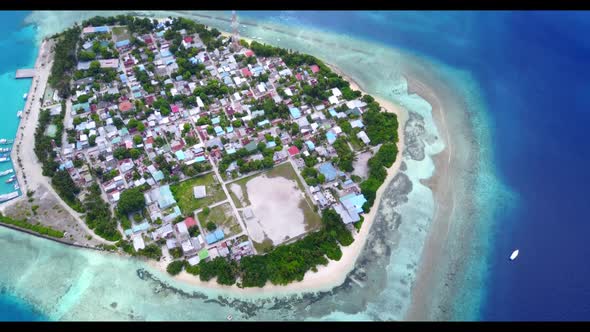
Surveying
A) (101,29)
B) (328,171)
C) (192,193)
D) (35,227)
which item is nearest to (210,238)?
(192,193)

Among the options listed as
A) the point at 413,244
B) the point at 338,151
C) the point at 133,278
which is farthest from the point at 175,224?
the point at 413,244

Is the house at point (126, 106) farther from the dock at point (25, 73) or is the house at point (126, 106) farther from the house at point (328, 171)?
the house at point (328, 171)

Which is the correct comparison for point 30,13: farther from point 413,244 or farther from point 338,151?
point 413,244

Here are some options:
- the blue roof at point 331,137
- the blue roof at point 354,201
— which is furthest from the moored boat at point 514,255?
the blue roof at point 331,137

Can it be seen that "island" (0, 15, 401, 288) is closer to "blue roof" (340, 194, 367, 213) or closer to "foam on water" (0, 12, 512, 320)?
"blue roof" (340, 194, 367, 213)

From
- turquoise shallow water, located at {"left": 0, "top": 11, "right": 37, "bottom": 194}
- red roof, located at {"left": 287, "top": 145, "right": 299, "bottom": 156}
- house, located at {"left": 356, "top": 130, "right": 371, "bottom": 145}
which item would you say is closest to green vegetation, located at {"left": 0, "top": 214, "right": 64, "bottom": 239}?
turquoise shallow water, located at {"left": 0, "top": 11, "right": 37, "bottom": 194}

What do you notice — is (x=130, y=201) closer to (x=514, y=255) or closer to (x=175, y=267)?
(x=175, y=267)
